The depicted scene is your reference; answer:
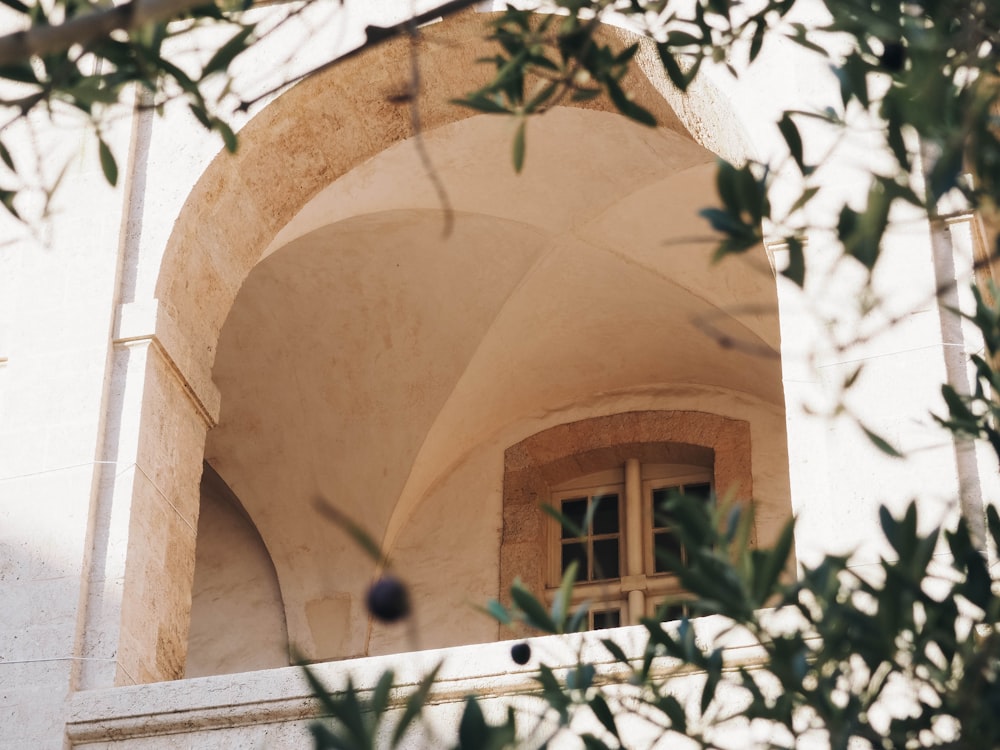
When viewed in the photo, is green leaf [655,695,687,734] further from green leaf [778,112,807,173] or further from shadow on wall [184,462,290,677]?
shadow on wall [184,462,290,677]

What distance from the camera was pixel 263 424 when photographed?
8.03m

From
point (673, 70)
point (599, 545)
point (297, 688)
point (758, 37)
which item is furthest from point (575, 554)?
point (673, 70)

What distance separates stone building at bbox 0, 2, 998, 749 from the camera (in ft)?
14.3

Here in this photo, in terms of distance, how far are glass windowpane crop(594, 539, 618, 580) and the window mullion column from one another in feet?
0.36

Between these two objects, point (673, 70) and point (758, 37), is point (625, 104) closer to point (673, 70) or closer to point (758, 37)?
point (673, 70)

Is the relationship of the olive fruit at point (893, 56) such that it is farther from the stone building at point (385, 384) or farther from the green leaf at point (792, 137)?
the stone building at point (385, 384)

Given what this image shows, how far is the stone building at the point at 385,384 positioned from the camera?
4359 mm

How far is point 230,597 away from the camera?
26.3 ft

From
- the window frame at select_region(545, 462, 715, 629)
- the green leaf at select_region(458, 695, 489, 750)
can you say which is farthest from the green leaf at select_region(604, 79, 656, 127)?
the window frame at select_region(545, 462, 715, 629)

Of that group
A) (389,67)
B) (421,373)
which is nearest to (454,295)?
(421,373)

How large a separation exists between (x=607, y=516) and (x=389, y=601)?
644cm

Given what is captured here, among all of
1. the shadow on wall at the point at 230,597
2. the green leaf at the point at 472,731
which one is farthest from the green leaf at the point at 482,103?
the shadow on wall at the point at 230,597

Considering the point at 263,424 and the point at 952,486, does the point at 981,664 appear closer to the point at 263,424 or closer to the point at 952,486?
the point at 952,486

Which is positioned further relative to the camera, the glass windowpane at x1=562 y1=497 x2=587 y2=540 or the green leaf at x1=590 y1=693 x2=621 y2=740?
the glass windowpane at x1=562 y1=497 x2=587 y2=540
